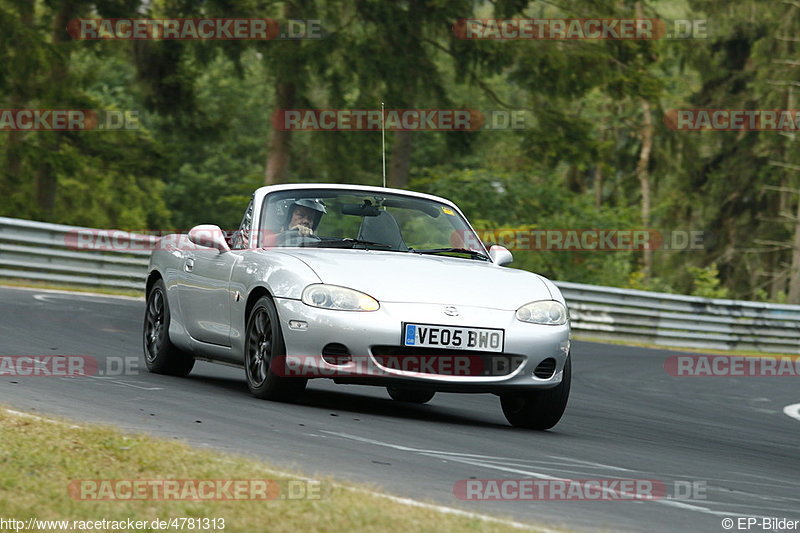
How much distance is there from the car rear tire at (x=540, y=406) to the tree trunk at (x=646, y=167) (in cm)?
3473

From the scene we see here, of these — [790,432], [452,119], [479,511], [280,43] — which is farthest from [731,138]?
[479,511]

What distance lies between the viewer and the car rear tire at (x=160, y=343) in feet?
35.4

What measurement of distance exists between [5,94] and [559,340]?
2625cm

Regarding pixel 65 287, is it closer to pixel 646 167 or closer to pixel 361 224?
pixel 361 224

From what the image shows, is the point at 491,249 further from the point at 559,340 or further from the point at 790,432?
the point at 790,432

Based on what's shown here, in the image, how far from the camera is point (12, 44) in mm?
31578

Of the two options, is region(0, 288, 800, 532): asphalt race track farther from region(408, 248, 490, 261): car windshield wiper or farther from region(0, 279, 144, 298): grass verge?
region(0, 279, 144, 298): grass verge

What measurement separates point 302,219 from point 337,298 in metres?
1.43
